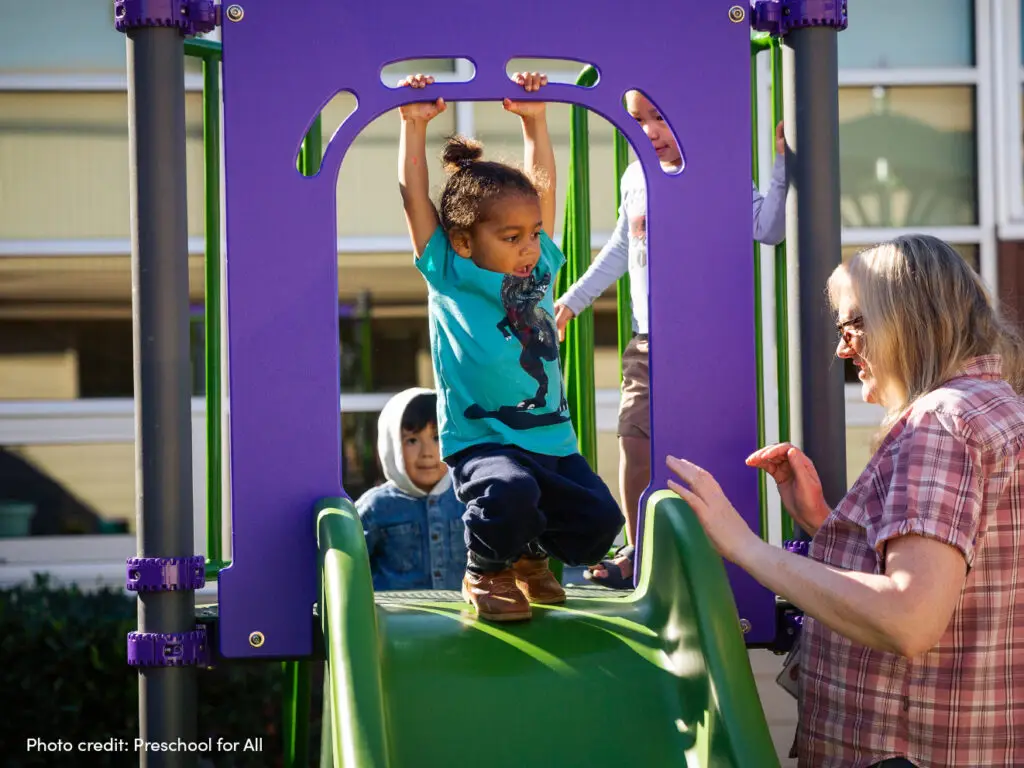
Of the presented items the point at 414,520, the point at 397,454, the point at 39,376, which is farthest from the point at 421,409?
the point at 39,376

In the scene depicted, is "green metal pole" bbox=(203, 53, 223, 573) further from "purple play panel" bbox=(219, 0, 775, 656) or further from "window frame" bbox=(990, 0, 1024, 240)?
"window frame" bbox=(990, 0, 1024, 240)

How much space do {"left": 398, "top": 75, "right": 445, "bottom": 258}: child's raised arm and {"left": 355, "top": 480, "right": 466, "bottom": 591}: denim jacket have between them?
52.3 inches

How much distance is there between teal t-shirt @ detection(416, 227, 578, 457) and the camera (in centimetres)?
307

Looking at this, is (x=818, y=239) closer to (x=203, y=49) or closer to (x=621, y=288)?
(x=621, y=288)

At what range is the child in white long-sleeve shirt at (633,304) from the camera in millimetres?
3916

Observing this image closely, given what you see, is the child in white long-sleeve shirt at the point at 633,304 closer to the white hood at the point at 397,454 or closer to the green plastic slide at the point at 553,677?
the white hood at the point at 397,454

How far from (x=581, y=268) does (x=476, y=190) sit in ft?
3.00

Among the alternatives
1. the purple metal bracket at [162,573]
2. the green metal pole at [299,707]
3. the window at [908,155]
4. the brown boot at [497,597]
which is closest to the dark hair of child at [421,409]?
the green metal pole at [299,707]

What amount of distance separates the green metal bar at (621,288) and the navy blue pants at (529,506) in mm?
939

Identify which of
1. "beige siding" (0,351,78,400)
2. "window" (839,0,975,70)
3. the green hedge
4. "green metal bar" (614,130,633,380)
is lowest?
the green hedge

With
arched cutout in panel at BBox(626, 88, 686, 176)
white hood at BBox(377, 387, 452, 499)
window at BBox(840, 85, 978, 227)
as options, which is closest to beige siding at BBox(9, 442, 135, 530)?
white hood at BBox(377, 387, 452, 499)

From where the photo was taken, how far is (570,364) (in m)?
4.04

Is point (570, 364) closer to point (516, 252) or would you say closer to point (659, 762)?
point (516, 252)

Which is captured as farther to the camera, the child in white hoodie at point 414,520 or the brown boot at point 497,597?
the child in white hoodie at point 414,520
